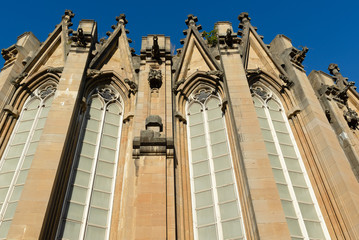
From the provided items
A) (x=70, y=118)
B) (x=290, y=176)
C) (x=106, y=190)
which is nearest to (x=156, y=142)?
(x=106, y=190)

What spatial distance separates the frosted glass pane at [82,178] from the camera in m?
10.6

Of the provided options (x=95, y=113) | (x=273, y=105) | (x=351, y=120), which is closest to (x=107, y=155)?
(x=95, y=113)

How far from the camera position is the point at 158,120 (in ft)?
33.9

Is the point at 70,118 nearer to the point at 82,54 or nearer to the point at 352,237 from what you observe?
the point at 82,54

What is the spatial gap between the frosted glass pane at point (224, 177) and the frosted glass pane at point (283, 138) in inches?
99.4

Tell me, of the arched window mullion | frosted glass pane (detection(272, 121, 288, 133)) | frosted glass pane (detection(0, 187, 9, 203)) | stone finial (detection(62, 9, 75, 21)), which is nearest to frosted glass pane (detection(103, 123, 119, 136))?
frosted glass pane (detection(0, 187, 9, 203))

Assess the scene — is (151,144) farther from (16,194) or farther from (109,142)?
(16,194)

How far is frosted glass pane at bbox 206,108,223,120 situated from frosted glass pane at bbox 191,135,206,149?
3.50ft

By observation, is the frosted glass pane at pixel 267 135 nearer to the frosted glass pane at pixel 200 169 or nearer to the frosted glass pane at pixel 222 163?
the frosted glass pane at pixel 222 163

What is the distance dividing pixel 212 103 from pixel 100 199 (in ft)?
18.8

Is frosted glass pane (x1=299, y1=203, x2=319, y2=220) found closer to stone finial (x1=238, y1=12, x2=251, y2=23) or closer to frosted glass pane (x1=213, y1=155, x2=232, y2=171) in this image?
frosted glass pane (x1=213, y1=155, x2=232, y2=171)

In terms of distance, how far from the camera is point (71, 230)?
953cm

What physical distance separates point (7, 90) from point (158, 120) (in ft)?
22.4

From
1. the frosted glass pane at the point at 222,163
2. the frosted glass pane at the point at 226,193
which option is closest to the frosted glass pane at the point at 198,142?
the frosted glass pane at the point at 222,163
